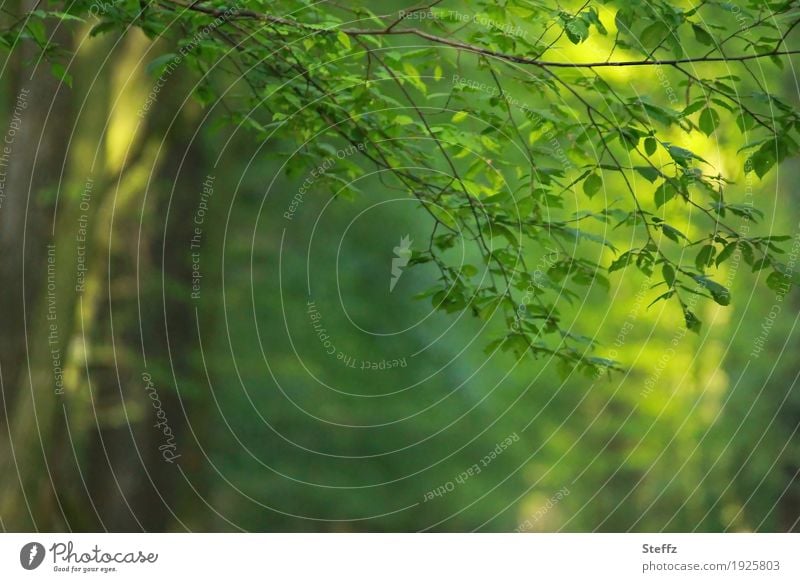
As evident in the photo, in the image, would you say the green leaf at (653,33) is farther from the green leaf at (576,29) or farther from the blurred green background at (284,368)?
the blurred green background at (284,368)

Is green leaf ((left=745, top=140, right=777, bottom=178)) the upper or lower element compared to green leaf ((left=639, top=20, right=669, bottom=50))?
lower

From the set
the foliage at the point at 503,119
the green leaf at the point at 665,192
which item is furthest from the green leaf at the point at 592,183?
the green leaf at the point at 665,192

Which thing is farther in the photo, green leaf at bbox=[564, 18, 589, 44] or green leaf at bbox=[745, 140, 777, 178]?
green leaf at bbox=[745, 140, 777, 178]

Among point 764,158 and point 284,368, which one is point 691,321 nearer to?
point 764,158

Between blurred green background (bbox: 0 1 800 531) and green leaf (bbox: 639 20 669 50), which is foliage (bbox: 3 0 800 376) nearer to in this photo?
green leaf (bbox: 639 20 669 50)

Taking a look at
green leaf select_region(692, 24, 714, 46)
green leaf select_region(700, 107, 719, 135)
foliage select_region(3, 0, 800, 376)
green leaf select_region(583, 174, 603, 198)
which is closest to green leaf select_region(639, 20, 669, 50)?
foliage select_region(3, 0, 800, 376)

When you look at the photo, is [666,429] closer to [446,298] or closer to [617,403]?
[617,403]

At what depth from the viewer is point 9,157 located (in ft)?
21.5

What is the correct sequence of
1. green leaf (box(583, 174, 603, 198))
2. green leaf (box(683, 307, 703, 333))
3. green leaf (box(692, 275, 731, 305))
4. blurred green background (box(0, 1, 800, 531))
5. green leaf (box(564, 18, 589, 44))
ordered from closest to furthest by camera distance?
1. green leaf (box(564, 18, 589, 44))
2. green leaf (box(692, 275, 731, 305))
3. green leaf (box(683, 307, 703, 333))
4. green leaf (box(583, 174, 603, 198))
5. blurred green background (box(0, 1, 800, 531))

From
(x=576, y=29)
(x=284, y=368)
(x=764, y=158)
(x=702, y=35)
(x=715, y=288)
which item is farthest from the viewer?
(x=284, y=368)

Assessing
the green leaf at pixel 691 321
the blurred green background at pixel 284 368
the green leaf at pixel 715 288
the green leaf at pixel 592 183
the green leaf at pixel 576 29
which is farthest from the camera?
the blurred green background at pixel 284 368

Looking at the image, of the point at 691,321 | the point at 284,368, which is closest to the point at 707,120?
the point at 691,321

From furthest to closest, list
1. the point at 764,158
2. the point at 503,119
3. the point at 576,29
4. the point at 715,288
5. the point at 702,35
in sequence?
the point at 503,119
the point at 702,35
the point at 764,158
the point at 715,288
the point at 576,29
